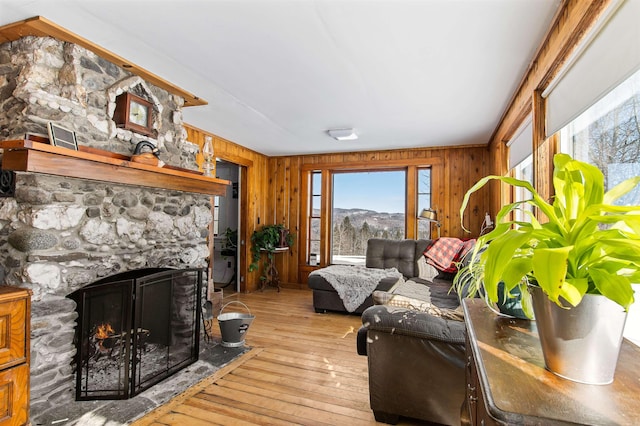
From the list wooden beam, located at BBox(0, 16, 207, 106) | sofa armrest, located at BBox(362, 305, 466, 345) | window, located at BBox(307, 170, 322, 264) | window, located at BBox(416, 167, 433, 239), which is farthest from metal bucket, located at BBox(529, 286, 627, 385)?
window, located at BBox(307, 170, 322, 264)

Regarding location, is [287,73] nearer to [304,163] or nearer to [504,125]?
[504,125]

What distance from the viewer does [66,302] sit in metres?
Result: 2.11

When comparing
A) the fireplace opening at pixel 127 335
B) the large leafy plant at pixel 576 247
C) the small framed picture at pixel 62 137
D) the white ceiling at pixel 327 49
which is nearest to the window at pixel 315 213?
the white ceiling at pixel 327 49

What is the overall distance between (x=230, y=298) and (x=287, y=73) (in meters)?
3.68

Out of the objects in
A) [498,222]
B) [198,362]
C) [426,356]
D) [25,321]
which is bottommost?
[198,362]

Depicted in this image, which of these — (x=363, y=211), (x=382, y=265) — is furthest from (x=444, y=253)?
(x=363, y=211)

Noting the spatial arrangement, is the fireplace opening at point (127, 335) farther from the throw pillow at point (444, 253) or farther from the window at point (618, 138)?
the throw pillow at point (444, 253)

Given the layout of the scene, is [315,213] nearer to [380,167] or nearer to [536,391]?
[380,167]

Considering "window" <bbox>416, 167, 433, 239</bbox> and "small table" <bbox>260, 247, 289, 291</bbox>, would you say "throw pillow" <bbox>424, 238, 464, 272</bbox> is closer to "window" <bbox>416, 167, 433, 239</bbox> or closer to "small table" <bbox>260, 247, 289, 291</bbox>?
"window" <bbox>416, 167, 433, 239</bbox>

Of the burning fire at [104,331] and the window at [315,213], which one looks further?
the window at [315,213]

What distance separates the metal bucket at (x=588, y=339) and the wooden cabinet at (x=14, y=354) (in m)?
2.44

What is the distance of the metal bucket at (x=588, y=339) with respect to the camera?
765 millimetres

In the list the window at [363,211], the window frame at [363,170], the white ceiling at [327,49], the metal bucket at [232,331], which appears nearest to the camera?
the white ceiling at [327,49]

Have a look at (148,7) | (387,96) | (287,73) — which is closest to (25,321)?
(148,7)
